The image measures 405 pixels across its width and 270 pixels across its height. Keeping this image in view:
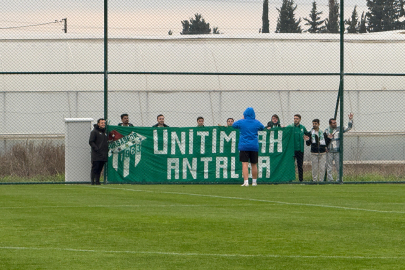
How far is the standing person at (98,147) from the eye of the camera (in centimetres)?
1736

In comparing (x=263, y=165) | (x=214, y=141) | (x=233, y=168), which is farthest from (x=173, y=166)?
(x=263, y=165)

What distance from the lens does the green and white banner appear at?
701 inches

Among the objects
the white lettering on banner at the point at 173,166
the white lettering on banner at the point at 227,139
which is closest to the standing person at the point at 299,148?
→ the white lettering on banner at the point at 227,139

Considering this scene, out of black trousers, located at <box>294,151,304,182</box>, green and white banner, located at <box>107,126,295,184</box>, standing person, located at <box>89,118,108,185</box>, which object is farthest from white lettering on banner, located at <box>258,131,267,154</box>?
standing person, located at <box>89,118,108,185</box>

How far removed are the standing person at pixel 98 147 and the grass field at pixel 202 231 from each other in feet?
11.4

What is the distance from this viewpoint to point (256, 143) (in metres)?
17.1

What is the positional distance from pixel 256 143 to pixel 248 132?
1.04 feet

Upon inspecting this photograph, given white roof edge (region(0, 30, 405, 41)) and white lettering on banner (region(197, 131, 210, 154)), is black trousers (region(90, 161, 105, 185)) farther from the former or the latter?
white roof edge (region(0, 30, 405, 41))

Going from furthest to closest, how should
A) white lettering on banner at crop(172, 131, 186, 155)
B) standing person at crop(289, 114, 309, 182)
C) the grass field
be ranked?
standing person at crop(289, 114, 309, 182) < white lettering on banner at crop(172, 131, 186, 155) < the grass field

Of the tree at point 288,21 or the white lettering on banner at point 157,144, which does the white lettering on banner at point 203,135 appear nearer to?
the white lettering on banner at point 157,144

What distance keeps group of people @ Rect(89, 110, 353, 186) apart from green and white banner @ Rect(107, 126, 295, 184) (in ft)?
1.16

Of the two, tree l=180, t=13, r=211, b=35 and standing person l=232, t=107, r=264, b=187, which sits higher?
tree l=180, t=13, r=211, b=35

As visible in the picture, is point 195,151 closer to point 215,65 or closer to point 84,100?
point 84,100

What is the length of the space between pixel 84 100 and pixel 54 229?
17338 millimetres
